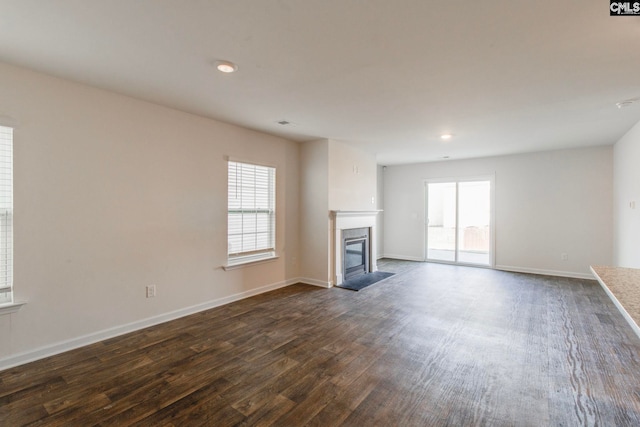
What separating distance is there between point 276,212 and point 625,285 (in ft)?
13.0

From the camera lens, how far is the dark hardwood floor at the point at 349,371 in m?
1.89

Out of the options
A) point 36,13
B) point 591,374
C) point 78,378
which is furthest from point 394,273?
point 36,13

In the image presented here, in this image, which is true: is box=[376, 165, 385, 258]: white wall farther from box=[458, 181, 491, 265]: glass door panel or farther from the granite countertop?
the granite countertop

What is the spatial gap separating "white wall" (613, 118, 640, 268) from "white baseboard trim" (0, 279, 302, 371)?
536 centimetres

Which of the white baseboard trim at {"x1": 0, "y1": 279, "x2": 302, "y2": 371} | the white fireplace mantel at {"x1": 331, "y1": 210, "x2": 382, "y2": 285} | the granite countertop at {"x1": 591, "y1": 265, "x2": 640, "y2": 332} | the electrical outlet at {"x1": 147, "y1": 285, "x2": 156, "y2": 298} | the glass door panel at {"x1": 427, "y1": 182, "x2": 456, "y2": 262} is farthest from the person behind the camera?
the glass door panel at {"x1": 427, "y1": 182, "x2": 456, "y2": 262}

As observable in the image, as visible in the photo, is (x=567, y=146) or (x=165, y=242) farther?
(x=567, y=146)

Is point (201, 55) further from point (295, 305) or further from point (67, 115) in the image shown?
point (295, 305)

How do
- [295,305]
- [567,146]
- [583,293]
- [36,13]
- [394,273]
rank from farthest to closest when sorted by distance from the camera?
[394,273]
[567,146]
[583,293]
[295,305]
[36,13]

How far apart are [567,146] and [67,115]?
737cm

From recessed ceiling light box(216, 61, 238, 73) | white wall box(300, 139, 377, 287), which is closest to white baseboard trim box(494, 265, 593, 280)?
white wall box(300, 139, 377, 287)

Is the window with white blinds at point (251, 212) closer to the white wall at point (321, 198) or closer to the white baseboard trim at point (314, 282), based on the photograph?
the white wall at point (321, 198)

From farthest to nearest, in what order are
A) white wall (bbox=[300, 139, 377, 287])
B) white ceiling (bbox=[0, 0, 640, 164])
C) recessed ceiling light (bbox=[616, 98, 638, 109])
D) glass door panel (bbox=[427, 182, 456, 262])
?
glass door panel (bbox=[427, 182, 456, 262]) → white wall (bbox=[300, 139, 377, 287]) → recessed ceiling light (bbox=[616, 98, 638, 109]) → white ceiling (bbox=[0, 0, 640, 164])

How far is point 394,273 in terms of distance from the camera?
19.5ft

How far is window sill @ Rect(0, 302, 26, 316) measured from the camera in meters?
2.38
